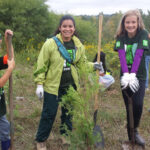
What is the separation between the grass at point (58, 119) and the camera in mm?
3168

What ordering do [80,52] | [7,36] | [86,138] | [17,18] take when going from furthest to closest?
[17,18] < [80,52] < [86,138] < [7,36]

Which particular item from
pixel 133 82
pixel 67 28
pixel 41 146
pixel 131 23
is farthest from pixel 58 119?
pixel 131 23

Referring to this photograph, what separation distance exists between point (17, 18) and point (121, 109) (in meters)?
6.50

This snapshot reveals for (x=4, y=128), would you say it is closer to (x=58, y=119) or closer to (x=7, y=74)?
(x=7, y=74)

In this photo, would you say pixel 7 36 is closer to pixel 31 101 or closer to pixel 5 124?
pixel 5 124

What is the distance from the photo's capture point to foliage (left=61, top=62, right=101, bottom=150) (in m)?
2.25

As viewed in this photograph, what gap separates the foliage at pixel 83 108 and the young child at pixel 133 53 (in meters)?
0.67

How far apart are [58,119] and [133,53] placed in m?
1.86

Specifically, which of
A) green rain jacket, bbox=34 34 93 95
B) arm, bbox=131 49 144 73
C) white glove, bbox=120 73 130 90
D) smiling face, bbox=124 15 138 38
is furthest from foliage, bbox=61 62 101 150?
smiling face, bbox=124 15 138 38

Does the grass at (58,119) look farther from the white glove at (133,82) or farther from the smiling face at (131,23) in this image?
the smiling face at (131,23)

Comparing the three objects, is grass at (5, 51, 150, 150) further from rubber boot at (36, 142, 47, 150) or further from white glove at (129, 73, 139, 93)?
white glove at (129, 73, 139, 93)

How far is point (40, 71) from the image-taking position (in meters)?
2.63

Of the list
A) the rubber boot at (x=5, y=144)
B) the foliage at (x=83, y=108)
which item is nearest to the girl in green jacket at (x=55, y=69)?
the foliage at (x=83, y=108)

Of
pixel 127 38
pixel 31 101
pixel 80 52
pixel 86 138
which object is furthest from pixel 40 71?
pixel 31 101
